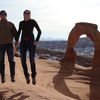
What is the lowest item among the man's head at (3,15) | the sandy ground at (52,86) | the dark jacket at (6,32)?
the sandy ground at (52,86)

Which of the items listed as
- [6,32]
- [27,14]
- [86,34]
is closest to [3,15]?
[6,32]

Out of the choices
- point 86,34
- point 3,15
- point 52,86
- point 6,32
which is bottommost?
point 52,86

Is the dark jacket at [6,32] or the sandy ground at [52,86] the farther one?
the dark jacket at [6,32]

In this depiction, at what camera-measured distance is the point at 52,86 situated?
18.4 meters

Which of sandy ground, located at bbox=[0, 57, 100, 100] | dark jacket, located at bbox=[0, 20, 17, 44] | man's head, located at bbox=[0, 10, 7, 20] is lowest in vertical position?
sandy ground, located at bbox=[0, 57, 100, 100]

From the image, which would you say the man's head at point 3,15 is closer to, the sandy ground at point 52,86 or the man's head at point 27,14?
the man's head at point 27,14

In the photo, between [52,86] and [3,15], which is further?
[52,86]

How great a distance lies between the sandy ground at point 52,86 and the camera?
411 inches

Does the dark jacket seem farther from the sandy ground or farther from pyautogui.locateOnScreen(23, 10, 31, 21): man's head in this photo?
the sandy ground

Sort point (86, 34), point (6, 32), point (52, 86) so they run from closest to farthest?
point (6, 32) → point (52, 86) → point (86, 34)

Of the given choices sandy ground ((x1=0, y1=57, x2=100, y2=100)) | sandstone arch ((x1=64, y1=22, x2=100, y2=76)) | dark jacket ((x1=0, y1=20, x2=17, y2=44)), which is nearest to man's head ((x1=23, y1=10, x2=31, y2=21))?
dark jacket ((x1=0, y1=20, x2=17, y2=44))

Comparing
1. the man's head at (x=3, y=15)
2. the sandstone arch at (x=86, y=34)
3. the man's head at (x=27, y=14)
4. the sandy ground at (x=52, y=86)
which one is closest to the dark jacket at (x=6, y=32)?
the man's head at (x=3, y=15)

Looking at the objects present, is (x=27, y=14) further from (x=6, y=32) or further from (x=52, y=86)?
(x=52, y=86)

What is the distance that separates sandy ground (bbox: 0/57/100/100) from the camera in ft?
34.2
